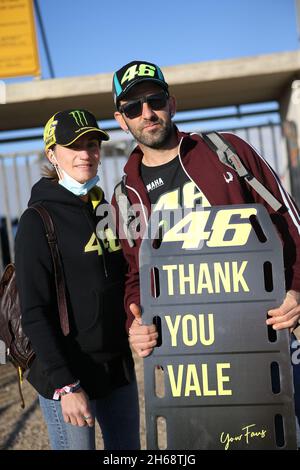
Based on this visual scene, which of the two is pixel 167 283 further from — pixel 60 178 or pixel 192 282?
pixel 60 178

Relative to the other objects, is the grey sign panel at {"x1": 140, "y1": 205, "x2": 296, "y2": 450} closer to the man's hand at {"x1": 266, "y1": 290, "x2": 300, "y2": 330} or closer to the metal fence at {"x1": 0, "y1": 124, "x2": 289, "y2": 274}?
the man's hand at {"x1": 266, "y1": 290, "x2": 300, "y2": 330}

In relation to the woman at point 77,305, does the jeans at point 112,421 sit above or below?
below

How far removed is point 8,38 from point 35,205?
4.51 metres

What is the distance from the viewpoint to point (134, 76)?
2.33 metres

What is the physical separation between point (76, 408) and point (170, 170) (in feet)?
3.63

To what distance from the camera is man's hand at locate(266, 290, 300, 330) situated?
1883mm

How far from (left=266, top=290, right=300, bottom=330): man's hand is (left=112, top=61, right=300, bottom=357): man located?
26 cm

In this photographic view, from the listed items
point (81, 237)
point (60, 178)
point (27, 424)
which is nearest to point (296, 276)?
point (81, 237)

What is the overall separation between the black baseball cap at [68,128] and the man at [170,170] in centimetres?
17

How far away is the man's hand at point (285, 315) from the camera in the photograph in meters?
1.88

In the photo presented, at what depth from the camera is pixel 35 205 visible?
7.59 feet

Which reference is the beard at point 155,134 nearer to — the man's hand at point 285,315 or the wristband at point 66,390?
the man's hand at point 285,315

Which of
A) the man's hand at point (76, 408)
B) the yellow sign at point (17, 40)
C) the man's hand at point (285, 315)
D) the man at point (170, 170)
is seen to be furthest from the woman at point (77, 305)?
the yellow sign at point (17, 40)

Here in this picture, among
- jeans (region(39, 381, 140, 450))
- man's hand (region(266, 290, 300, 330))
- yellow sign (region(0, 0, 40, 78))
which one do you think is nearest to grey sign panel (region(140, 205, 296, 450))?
man's hand (region(266, 290, 300, 330))
